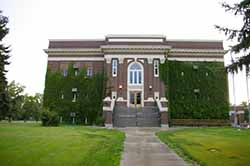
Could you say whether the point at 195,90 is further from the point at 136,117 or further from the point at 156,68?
the point at 136,117

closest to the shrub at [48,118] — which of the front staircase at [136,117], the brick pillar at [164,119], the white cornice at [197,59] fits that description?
the front staircase at [136,117]

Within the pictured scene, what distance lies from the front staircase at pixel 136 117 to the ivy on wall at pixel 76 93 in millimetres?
4336

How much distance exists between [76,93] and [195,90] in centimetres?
1590

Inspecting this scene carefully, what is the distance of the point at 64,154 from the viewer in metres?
10.8

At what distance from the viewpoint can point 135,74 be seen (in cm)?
3669

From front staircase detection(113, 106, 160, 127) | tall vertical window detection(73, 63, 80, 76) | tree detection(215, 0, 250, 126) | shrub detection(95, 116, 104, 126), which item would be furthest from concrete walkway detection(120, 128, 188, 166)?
tall vertical window detection(73, 63, 80, 76)

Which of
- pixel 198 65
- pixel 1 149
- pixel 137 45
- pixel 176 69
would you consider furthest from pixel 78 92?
pixel 1 149

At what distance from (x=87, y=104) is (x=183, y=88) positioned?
A: 1283 centimetres

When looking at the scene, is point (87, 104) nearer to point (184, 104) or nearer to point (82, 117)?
point (82, 117)

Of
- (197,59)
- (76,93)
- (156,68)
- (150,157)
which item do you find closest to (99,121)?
(76,93)

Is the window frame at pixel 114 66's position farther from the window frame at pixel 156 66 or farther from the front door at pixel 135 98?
the window frame at pixel 156 66

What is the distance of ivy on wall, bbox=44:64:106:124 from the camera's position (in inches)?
1428

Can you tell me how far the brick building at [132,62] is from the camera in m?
32.5

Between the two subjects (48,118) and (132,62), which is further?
(132,62)
